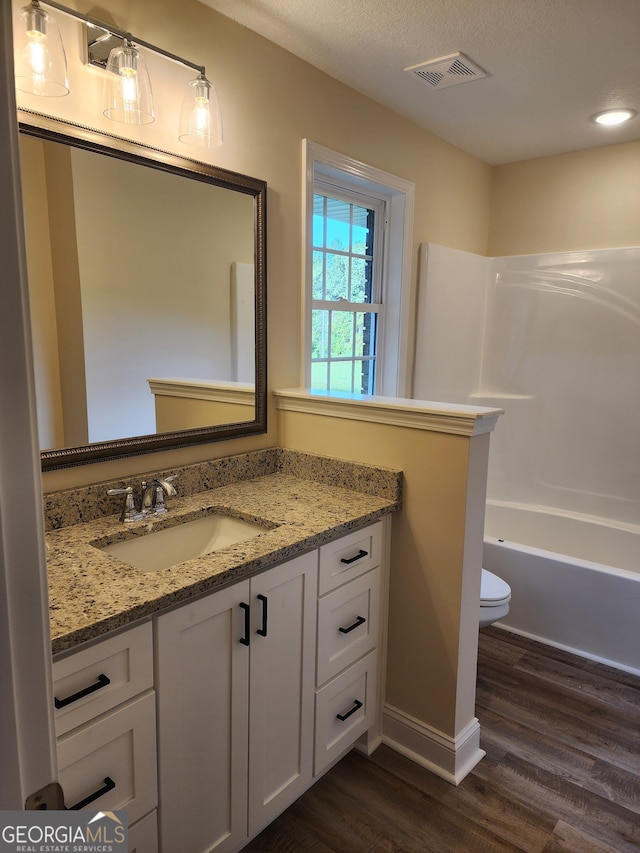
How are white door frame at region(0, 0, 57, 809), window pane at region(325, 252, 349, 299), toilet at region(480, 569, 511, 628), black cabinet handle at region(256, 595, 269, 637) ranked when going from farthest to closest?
window pane at region(325, 252, 349, 299) < toilet at region(480, 569, 511, 628) < black cabinet handle at region(256, 595, 269, 637) < white door frame at region(0, 0, 57, 809)

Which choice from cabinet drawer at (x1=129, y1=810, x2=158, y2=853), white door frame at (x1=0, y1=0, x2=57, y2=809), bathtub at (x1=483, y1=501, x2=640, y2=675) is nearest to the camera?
white door frame at (x1=0, y1=0, x2=57, y2=809)

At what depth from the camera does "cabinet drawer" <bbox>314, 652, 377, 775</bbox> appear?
1.73m

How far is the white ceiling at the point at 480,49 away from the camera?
1801 millimetres

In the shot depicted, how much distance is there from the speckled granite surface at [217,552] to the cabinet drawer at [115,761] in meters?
0.20

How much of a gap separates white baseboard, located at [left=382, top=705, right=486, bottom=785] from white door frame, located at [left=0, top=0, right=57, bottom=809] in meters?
1.73

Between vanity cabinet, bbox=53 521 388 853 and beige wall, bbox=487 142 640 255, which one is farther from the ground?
beige wall, bbox=487 142 640 255

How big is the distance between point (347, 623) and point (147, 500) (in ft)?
2.45

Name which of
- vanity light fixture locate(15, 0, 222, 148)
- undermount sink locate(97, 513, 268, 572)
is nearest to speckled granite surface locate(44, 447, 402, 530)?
undermount sink locate(97, 513, 268, 572)

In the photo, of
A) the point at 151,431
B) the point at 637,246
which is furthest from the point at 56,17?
the point at 637,246

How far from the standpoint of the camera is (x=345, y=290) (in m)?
2.81

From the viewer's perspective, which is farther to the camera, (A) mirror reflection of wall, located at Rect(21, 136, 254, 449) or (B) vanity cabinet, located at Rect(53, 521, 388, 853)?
(A) mirror reflection of wall, located at Rect(21, 136, 254, 449)

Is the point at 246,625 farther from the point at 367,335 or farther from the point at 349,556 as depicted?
the point at 367,335

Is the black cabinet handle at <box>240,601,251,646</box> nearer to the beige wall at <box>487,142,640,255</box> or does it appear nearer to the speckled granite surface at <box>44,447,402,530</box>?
the speckled granite surface at <box>44,447,402,530</box>

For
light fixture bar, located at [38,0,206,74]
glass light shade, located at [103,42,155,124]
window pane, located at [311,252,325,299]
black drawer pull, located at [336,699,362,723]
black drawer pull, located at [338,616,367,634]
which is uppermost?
light fixture bar, located at [38,0,206,74]
